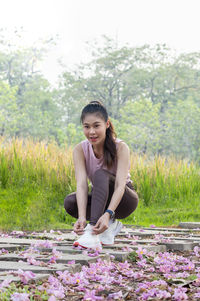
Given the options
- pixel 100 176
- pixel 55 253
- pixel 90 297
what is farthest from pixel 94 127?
pixel 90 297

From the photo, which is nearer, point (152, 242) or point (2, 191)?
point (152, 242)

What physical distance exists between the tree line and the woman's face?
86.5 feet

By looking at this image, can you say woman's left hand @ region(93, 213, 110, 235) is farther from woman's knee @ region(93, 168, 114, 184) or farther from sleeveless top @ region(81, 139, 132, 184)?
sleeveless top @ region(81, 139, 132, 184)

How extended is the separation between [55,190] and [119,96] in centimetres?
2811

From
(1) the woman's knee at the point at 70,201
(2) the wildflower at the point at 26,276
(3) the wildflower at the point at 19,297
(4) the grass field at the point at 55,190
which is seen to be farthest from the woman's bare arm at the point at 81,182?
(4) the grass field at the point at 55,190

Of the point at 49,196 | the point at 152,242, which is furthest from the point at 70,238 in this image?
the point at 49,196

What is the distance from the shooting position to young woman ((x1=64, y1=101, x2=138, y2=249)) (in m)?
3.27

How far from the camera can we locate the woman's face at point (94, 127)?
3.40m

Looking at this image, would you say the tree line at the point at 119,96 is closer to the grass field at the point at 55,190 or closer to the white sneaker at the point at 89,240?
the grass field at the point at 55,190

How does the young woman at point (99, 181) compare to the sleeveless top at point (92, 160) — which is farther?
the sleeveless top at point (92, 160)

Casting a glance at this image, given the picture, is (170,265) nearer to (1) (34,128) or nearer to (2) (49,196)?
(2) (49,196)

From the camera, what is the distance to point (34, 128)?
32.2 meters

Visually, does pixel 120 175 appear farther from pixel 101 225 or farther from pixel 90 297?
pixel 90 297

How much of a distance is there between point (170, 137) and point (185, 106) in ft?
8.07
